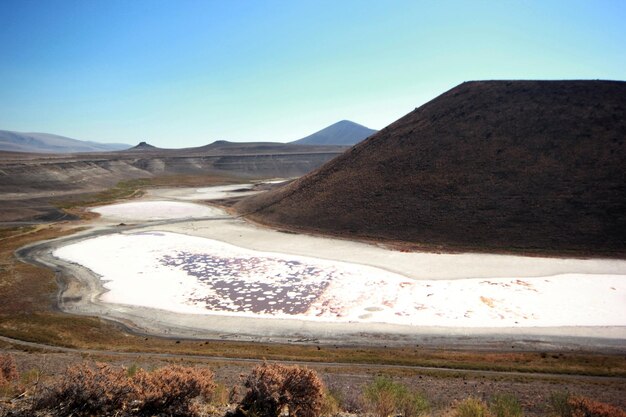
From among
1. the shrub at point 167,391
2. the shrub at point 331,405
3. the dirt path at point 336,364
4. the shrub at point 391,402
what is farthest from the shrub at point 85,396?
the dirt path at point 336,364

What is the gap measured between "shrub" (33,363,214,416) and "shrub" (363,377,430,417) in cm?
546

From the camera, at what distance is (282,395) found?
37.1 ft

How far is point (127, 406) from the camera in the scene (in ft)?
35.7

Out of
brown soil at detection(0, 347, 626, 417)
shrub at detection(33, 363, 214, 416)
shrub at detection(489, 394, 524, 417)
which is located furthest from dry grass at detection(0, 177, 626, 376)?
shrub at detection(33, 363, 214, 416)

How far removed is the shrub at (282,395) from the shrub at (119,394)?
60.2 inches

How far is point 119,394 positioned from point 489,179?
51397mm

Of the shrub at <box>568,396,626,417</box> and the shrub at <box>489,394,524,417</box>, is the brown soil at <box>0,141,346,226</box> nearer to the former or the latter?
the shrub at <box>489,394,524,417</box>

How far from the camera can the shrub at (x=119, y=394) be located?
10.5 m

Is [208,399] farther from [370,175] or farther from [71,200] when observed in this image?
[71,200]

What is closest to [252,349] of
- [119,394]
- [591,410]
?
[119,394]

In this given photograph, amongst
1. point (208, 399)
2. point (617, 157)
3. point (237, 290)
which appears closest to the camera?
point (208, 399)

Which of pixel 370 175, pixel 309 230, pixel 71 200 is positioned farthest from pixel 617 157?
pixel 71 200

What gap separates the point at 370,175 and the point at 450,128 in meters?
16.7

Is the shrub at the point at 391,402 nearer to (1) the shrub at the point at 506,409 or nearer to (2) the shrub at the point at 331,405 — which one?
(2) the shrub at the point at 331,405
